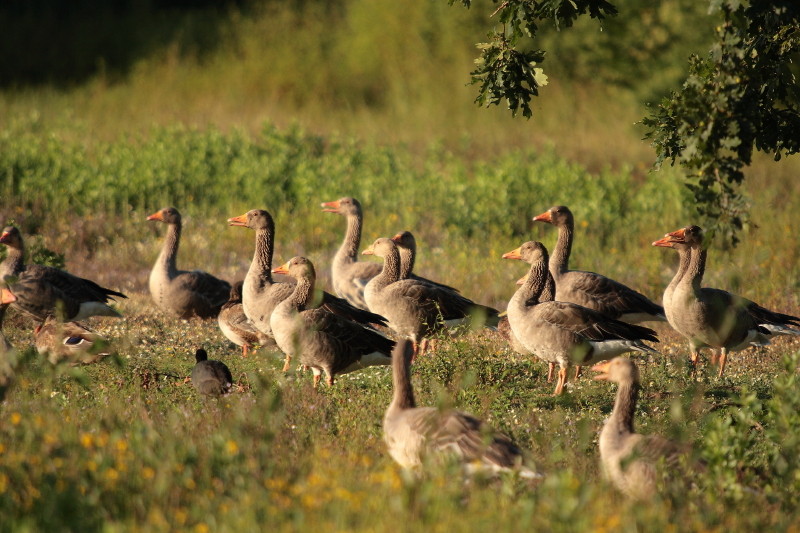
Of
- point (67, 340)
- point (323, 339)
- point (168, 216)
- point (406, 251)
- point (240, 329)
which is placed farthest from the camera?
point (168, 216)

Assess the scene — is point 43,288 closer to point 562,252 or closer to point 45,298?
point 45,298

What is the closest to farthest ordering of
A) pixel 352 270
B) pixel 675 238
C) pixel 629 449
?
pixel 629 449
pixel 675 238
pixel 352 270

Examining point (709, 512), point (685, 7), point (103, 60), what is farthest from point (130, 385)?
point (103, 60)

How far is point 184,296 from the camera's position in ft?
48.2

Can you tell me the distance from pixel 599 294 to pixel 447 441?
6587 mm

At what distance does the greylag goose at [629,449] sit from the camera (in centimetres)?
679

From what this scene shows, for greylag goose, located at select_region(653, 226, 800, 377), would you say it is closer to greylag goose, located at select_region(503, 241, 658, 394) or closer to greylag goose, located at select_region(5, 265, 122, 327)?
greylag goose, located at select_region(503, 241, 658, 394)

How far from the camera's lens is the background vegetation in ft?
20.4

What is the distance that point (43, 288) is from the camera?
1299cm

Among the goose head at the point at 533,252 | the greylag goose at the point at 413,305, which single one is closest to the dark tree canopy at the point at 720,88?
the goose head at the point at 533,252

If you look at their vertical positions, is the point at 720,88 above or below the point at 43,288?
above

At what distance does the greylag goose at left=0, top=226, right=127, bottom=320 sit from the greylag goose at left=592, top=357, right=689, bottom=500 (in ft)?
26.1

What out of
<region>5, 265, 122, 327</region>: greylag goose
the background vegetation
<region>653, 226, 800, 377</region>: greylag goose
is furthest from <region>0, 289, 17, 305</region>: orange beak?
<region>653, 226, 800, 377</region>: greylag goose

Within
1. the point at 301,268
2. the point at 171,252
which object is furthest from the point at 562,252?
the point at 171,252
